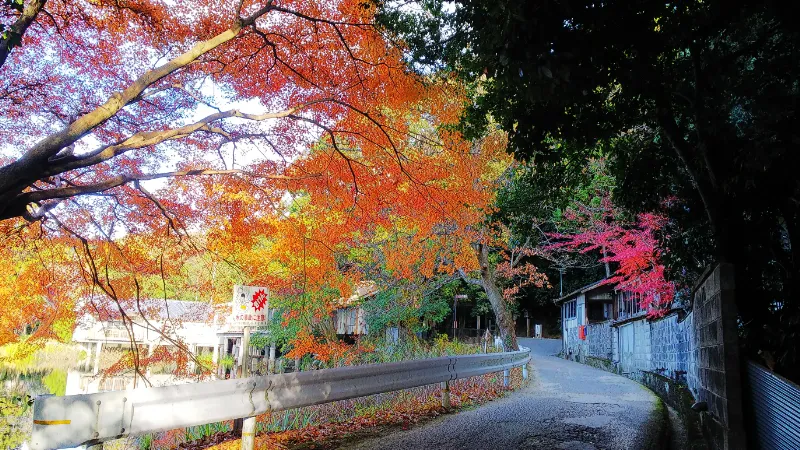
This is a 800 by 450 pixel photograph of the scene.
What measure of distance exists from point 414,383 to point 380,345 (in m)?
11.0

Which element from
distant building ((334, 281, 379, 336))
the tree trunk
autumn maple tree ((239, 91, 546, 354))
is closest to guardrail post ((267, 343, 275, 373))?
autumn maple tree ((239, 91, 546, 354))

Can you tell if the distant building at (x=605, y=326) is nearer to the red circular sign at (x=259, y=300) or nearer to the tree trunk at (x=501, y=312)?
the tree trunk at (x=501, y=312)

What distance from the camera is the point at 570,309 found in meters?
39.0

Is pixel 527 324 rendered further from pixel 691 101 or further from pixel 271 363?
pixel 691 101

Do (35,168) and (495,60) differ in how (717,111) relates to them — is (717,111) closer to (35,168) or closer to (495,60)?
(495,60)

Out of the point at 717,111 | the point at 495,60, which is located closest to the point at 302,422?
the point at 495,60

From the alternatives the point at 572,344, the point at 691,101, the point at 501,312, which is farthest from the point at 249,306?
the point at 572,344

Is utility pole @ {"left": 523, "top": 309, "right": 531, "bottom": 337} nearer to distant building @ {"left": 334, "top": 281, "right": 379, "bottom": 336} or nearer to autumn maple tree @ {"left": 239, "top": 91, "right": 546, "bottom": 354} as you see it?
distant building @ {"left": 334, "top": 281, "right": 379, "bottom": 336}

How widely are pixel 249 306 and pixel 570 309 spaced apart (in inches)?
1393

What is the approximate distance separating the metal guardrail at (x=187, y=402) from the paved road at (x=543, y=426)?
0.75 meters

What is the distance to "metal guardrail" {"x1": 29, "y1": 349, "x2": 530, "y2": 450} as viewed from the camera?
389 centimetres

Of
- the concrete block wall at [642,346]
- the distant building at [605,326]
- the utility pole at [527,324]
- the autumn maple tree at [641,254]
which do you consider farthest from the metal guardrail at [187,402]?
the utility pole at [527,324]

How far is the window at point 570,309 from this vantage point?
37.2 meters

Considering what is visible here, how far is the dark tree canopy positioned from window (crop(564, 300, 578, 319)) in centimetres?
3039
